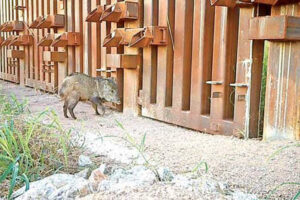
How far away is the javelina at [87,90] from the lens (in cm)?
512

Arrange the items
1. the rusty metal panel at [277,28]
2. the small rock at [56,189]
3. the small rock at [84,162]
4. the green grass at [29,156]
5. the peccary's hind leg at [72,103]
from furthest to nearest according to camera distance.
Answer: the peccary's hind leg at [72,103], the rusty metal panel at [277,28], the small rock at [84,162], the green grass at [29,156], the small rock at [56,189]

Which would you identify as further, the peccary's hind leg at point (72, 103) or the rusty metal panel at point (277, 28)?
the peccary's hind leg at point (72, 103)

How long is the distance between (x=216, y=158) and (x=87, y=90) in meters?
2.81

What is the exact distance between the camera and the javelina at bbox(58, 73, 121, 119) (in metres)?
5.12

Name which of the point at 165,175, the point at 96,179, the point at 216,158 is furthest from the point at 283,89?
the point at 96,179

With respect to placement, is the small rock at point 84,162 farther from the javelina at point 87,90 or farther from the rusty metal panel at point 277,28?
the javelina at point 87,90

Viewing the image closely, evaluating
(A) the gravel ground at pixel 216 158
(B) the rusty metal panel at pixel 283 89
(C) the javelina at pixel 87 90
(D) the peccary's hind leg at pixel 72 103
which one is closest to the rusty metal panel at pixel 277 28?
(B) the rusty metal panel at pixel 283 89

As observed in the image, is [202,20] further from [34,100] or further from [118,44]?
[34,100]

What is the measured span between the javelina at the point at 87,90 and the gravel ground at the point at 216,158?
0.68 m

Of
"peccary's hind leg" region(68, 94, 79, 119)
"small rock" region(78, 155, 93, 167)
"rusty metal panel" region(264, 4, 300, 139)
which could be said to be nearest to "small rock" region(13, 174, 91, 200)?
"small rock" region(78, 155, 93, 167)

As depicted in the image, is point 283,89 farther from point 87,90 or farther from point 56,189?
point 87,90

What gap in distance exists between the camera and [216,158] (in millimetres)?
2787

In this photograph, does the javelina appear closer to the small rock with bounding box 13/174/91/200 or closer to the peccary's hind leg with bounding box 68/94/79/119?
the peccary's hind leg with bounding box 68/94/79/119

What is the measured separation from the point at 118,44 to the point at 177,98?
1.21 meters
